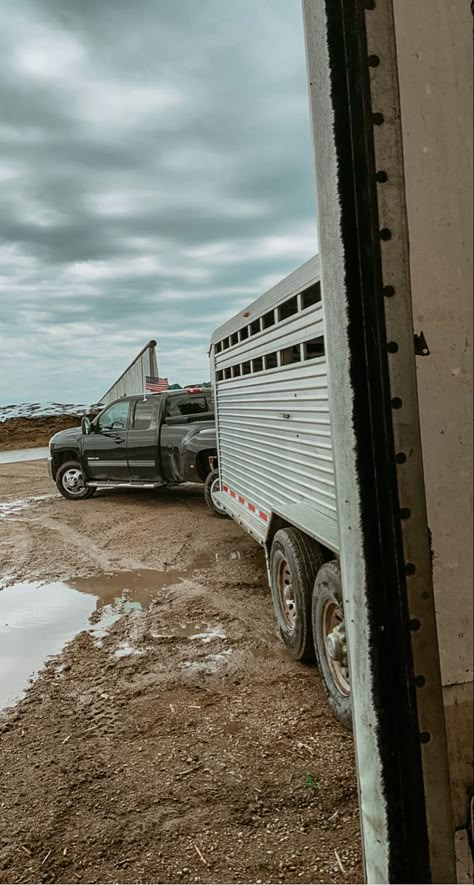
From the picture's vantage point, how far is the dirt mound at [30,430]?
93.2 ft

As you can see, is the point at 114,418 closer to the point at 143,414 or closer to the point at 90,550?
the point at 143,414

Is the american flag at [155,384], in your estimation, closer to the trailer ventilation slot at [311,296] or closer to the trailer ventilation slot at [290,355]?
the trailer ventilation slot at [290,355]

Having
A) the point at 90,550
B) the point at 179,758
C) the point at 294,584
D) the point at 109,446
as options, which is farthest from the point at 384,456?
the point at 109,446

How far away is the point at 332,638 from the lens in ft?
12.4

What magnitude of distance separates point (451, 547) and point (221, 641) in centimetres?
A: 395

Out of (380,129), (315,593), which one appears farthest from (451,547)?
(315,593)

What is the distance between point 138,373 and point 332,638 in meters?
17.1

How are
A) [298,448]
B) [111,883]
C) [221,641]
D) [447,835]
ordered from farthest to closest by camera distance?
[221,641], [298,448], [111,883], [447,835]

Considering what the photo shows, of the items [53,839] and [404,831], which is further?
[53,839]

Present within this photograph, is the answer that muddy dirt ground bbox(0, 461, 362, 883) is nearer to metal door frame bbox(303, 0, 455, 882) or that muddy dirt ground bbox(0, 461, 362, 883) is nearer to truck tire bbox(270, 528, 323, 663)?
truck tire bbox(270, 528, 323, 663)

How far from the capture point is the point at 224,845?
9.59ft

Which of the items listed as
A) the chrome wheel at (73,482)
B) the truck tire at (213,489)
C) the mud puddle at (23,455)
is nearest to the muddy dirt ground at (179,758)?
the truck tire at (213,489)

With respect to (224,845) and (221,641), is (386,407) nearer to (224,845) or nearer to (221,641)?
(224,845)

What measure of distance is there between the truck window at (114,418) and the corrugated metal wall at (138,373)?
297 centimetres
